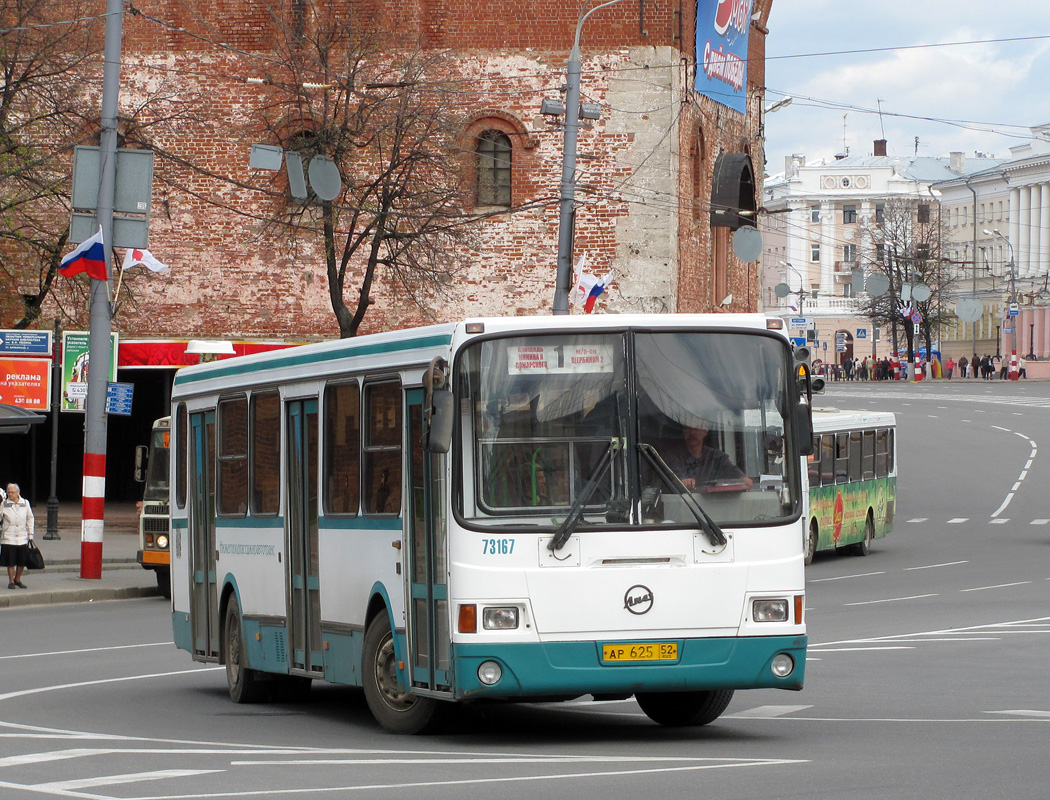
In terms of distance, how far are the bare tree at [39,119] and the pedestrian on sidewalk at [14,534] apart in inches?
326

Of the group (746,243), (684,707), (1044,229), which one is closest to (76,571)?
(746,243)

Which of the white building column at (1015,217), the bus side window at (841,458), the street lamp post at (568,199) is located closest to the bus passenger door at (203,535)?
the street lamp post at (568,199)

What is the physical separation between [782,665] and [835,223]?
13783 centimetres

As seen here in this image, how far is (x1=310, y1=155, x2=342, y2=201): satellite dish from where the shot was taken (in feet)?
103

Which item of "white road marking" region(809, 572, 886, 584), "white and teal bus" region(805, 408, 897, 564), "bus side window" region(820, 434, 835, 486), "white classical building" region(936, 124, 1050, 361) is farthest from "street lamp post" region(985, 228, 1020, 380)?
"white road marking" region(809, 572, 886, 584)

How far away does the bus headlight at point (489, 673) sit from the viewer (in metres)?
10.4

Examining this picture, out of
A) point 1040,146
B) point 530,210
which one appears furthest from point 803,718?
point 1040,146

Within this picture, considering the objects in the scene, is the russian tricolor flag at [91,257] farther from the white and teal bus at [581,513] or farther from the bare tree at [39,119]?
the white and teal bus at [581,513]

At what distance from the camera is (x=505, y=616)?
10430mm

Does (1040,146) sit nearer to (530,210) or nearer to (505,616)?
(530,210)

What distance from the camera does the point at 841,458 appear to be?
32625mm

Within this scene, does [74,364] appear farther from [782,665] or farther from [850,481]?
[782,665]

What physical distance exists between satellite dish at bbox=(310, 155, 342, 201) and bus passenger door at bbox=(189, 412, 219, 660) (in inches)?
669

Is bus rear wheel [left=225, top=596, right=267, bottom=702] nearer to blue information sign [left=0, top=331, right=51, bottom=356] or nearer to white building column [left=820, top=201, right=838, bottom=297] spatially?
blue information sign [left=0, top=331, right=51, bottom=356]
